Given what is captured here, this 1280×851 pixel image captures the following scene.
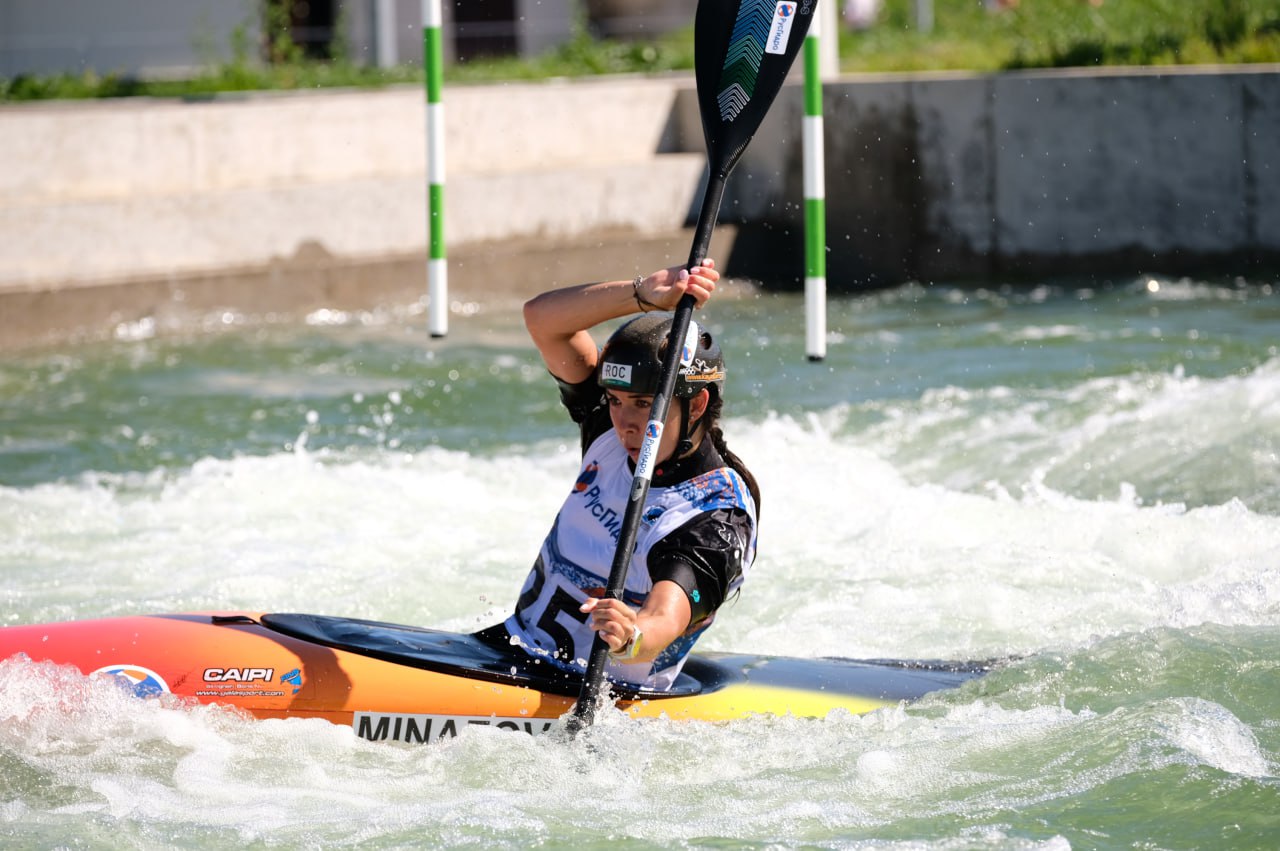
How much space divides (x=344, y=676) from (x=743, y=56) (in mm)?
1938

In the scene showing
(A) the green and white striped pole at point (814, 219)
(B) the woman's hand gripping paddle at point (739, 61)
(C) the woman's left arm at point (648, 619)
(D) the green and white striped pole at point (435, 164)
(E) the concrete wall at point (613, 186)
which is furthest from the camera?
(E) the concrete wall at point (613, 186)

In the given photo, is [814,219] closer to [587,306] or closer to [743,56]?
[743,56]

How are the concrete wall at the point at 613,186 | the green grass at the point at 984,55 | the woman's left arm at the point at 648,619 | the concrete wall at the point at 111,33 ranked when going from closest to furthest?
the woman's left arm at the point at 648,619 → the concrete wall at the point at 613,186 → the green grass at the point at 984,55 → the concrete wall at the point at 111,33

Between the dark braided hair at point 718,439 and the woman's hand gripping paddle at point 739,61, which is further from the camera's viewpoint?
the woman's hand gripping paddle at point 739,61

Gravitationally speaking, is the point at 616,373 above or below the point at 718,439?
above

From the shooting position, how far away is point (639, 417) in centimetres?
346

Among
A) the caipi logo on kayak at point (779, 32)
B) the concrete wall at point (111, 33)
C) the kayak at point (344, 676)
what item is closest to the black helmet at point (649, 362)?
the kayak at point (344, 676)

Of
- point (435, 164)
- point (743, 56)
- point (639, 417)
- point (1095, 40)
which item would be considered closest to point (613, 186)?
point (1095, 40)

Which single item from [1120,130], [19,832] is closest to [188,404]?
[19,832]

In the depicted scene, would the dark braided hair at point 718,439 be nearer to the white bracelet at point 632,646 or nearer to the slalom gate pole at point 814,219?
the white bracelet at point 632,646

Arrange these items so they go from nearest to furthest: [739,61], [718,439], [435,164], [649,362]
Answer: [649,362] < [718,439] < [739,61] < [435,164]

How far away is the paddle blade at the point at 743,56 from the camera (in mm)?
4324

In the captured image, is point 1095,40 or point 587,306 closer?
point 587,306

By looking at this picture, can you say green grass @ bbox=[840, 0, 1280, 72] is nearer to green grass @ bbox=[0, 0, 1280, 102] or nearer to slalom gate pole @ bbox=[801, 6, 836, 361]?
green grass @ bbox=[0, 0, 1280, 102]
